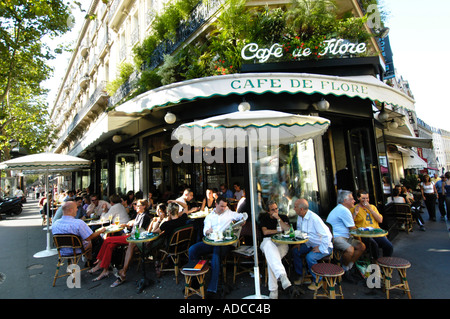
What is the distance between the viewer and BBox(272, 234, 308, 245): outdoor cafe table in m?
3.52

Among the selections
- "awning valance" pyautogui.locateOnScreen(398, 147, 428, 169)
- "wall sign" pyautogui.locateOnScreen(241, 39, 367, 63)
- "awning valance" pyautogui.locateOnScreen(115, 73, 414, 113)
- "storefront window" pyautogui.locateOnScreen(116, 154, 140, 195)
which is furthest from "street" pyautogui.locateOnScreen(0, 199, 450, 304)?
"awning valance" pyautogui.locateOnScreen(398, 147, 428, 169)

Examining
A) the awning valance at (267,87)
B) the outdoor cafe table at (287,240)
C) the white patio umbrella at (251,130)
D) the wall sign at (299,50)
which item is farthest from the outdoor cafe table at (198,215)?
the wall sign at (299,50)

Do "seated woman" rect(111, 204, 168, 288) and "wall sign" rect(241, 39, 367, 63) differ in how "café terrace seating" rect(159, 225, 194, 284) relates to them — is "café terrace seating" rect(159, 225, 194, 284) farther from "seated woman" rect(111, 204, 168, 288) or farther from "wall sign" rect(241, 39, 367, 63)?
"wall sign" rect(241, 39, 367, 63)

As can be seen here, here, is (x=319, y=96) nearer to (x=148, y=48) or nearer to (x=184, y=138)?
(x=184, y=138)

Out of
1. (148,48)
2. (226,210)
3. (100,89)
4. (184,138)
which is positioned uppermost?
(100,89)

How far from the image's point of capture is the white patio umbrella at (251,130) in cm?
300

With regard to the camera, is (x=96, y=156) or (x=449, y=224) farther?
(x=96, y=156)

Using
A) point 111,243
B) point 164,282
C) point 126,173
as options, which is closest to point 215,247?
point 164,282

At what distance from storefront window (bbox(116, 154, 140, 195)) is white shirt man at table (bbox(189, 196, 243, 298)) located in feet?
27.7

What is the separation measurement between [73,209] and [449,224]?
36.5 ft

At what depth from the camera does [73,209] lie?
182 inches
